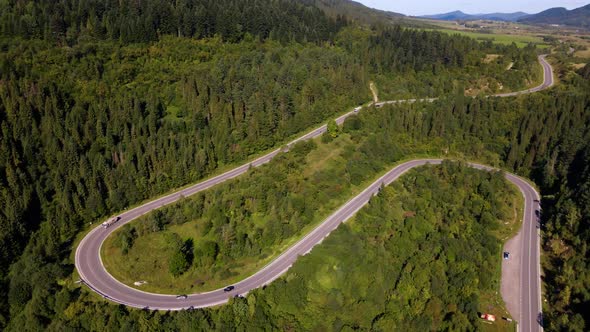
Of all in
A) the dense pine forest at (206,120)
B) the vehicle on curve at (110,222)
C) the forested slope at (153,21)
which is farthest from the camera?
the forested slope at (153,21)

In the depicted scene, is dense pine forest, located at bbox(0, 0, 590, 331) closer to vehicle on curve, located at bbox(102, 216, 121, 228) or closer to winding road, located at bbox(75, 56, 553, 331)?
winding road, located at bbox(75, 56, 553, 331)

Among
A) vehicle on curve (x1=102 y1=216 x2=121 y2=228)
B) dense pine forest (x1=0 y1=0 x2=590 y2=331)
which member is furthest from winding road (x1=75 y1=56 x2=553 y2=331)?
→ dense pine forest (x1=0 y1=0 x2=590 y2=331)

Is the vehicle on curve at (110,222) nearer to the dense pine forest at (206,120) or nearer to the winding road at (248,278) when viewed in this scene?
the winding road at (248,278)

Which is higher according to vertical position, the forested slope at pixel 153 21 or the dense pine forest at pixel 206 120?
the forested slope at pixel 153 21

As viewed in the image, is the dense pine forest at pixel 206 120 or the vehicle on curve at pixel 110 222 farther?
the vehicle on curve at pixel 110 222

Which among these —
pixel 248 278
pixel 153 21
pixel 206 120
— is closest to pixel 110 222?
pixel 248 278

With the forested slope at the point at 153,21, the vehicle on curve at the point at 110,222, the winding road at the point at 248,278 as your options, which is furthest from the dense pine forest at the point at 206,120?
the vehicle on curve at the point at 110,222
